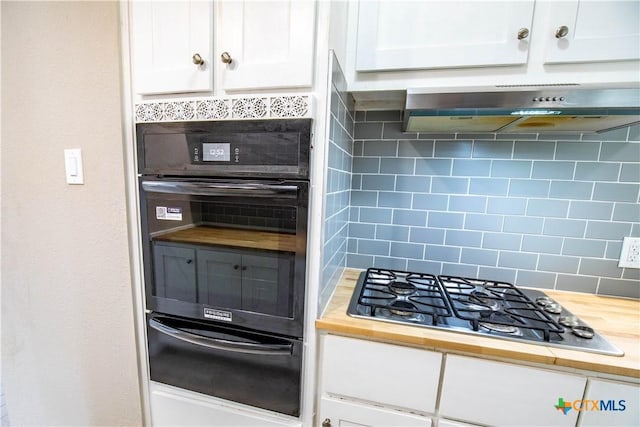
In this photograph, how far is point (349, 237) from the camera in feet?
4.41

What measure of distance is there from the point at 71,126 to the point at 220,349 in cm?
93

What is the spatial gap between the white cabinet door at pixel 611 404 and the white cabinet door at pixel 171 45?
4.46 ft

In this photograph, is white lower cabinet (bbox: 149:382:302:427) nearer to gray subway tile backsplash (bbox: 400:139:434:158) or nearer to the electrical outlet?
gray subway tile backsplash (bbox: 400:139:434:158)

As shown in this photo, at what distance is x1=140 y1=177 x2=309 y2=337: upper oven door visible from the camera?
2.64 ft

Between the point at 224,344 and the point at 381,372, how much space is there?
506 millimetres

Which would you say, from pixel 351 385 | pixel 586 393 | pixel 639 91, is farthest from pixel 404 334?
pixel 639 91

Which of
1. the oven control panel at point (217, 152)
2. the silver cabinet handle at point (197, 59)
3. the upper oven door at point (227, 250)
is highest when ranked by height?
the silver cabinet handle at point (197, 59)

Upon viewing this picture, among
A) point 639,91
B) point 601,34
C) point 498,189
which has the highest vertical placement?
point 601,34

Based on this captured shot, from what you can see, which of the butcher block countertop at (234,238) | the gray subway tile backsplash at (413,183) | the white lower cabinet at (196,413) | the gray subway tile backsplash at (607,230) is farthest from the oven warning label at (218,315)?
the gray subway tile backsplash at (607,230)

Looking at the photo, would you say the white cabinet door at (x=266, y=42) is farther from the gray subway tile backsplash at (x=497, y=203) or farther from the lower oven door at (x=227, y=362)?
the lower oven door at (x=227, y=362)

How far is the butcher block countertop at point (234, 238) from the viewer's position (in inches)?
32.4

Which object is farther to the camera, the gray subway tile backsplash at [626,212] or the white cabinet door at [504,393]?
the gray subway tile backsplash at [626,212]

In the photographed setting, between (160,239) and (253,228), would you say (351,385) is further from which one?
(160,239)

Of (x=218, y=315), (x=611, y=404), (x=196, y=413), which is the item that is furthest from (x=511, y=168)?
(x=196, y=413)
